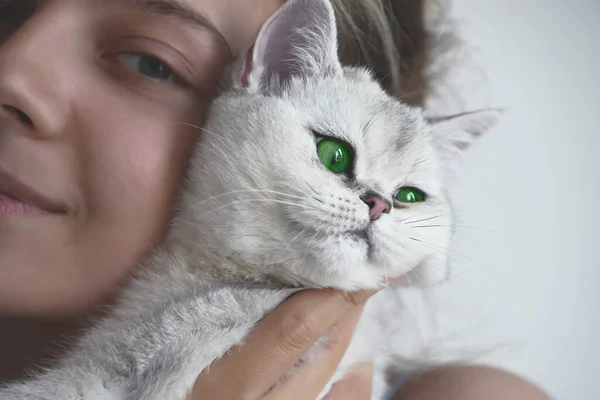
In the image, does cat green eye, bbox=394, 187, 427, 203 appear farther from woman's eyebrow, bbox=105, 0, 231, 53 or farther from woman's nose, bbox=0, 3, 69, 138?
woman's nose, bbox=0, 3, 69, 138

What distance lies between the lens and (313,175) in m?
0.70

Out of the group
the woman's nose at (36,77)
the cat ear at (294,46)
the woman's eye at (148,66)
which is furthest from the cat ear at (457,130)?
the woman's nose at (36,77)

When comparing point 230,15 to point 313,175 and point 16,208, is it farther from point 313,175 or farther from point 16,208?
point 16,208

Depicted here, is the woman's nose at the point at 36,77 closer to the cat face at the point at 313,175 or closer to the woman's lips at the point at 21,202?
the woman's lips at the point at 21,202

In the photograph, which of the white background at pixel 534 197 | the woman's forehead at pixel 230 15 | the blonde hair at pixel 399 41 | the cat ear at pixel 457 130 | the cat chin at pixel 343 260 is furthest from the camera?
the white background at pixel 534 197

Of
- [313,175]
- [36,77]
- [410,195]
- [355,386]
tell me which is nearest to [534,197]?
[410,195]

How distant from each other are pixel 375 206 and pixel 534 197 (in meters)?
1.12

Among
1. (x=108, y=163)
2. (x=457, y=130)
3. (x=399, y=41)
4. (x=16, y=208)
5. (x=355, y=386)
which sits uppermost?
(x=399, y=41)

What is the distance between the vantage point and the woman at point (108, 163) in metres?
0.73

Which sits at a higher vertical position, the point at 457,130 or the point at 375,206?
the point at 457,130

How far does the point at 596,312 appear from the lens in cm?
154

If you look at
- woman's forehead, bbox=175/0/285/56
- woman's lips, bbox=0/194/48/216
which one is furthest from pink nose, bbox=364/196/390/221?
woman's lips, bbox=0/194/48/216

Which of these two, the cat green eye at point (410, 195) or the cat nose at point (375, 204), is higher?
the cat green eye at point (410, 195)

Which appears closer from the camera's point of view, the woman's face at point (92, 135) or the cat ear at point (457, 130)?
the woman's face at point (92, 135)
